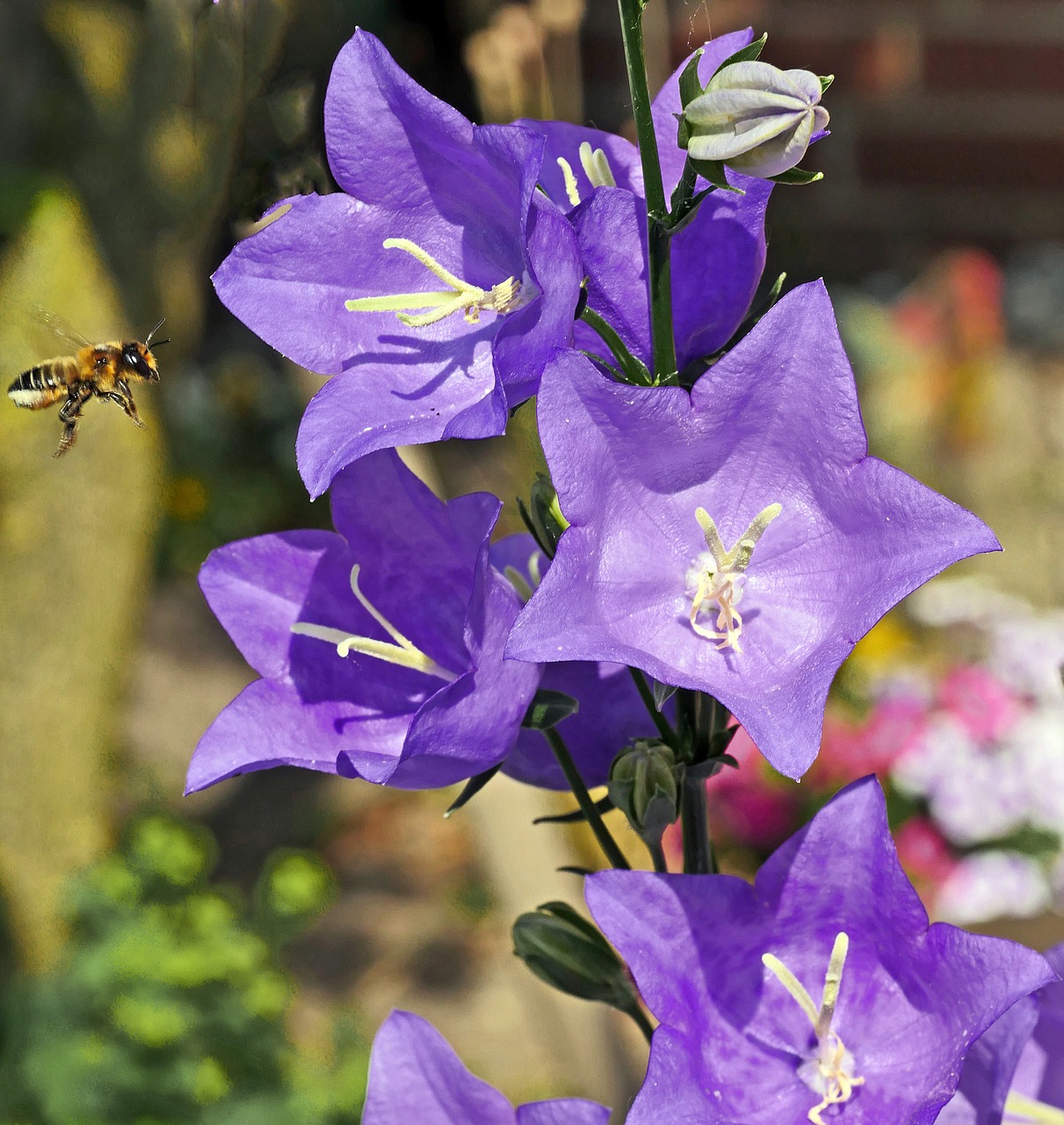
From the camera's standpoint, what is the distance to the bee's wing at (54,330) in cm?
138

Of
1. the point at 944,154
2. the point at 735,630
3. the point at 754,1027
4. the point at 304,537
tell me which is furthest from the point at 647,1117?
the point at 944,154

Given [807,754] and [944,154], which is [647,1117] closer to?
[807,754]

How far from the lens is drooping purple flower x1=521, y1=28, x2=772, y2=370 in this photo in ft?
2.87

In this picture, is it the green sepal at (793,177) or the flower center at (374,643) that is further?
the flower center at (374,643)

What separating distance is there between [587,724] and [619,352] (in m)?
0.33

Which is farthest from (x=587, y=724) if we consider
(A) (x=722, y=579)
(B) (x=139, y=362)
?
(B) (x=139, y=362)

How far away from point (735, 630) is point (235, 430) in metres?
4.80

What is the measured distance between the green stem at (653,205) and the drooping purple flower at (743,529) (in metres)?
0.05

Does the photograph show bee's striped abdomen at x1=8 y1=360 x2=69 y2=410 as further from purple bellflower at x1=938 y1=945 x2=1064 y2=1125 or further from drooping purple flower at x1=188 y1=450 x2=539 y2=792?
purple bellflower at x1=938 y1=945 x2=1064 y2=1125

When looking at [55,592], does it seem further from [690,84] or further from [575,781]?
[690,84]

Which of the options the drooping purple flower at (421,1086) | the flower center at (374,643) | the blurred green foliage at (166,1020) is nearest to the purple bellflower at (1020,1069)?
the drooping purple flower at (421,1086)

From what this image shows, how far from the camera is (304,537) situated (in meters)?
1.04

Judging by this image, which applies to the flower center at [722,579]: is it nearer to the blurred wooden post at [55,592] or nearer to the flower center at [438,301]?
the flower center at [438,301]

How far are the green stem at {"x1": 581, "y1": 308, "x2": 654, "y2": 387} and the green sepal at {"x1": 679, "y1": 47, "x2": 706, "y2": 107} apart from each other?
133mm
